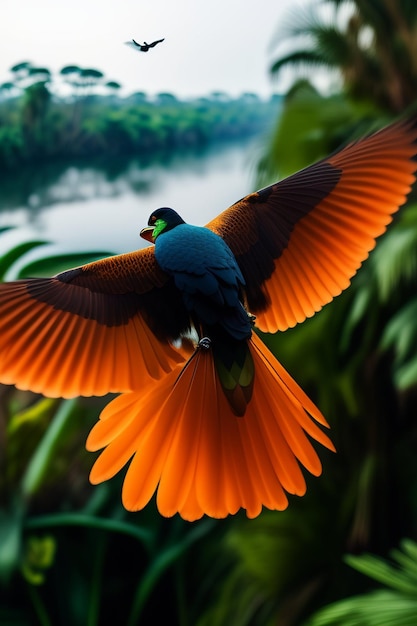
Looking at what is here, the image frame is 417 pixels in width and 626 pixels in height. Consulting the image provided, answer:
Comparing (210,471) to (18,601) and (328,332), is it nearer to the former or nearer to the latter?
(328,332)

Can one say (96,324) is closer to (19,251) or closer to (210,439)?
(210,439)

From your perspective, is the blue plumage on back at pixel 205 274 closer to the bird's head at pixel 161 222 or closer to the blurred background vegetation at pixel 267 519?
the bird's head at pixel 161 222

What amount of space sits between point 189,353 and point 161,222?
0.7 inches

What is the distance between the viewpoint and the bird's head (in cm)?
10

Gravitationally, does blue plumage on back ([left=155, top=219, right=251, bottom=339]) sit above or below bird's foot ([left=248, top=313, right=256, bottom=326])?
above

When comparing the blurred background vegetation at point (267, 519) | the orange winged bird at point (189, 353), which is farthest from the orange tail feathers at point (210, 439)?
the blurred background vegetation at point (267, 519)

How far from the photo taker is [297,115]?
41 centimetres

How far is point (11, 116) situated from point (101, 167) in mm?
27

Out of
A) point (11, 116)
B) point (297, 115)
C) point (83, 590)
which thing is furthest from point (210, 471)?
point (83, 590)

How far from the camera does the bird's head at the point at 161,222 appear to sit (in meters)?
0.10

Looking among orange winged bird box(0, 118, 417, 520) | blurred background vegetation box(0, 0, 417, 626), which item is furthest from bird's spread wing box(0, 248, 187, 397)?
blurred background vegetation box(0, 0, 417, 626)

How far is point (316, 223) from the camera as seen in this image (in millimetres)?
120

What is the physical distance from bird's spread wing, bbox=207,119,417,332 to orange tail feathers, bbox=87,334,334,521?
0.4 inches

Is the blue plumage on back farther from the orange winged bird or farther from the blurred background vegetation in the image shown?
the blurred background vegetation
